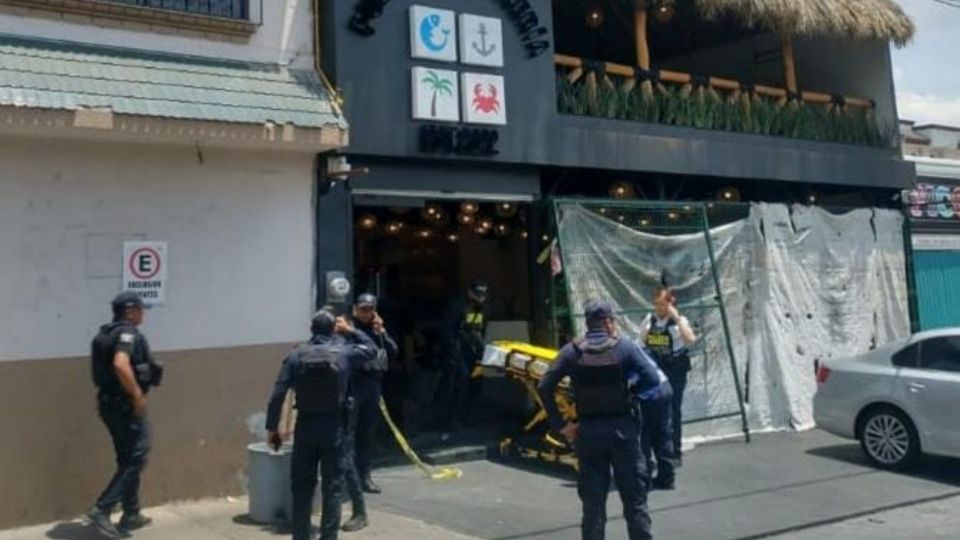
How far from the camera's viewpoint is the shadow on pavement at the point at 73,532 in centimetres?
777

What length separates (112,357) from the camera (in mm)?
7543

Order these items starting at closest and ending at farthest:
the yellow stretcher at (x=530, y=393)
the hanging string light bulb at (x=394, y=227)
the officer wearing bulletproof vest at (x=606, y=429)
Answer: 1. the officer wearing bulletproof vest at (x=606, y=429)
2. the yellow stretcher at (x=530, y=393)
3. the hanging string light bulb at (x=394, y=227)

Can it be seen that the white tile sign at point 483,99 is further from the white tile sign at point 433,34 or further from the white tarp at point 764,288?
the white tarp at point 764,288

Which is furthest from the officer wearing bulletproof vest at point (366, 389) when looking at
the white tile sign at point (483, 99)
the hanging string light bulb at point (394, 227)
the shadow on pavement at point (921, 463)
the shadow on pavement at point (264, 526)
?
the hanging string light bulb at point (394, 227)

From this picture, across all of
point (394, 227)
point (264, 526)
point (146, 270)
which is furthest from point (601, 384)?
point (394, 227)

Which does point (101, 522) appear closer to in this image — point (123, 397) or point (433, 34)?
point (123, 397)

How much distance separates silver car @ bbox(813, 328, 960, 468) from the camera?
33.6 feet

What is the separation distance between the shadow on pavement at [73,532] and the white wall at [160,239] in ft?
4.32

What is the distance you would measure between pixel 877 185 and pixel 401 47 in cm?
826

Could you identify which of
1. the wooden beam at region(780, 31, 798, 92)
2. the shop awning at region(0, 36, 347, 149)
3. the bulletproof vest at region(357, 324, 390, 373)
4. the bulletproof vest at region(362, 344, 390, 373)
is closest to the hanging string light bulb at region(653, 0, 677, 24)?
the wooden beam at region(780, 31, 798, 92)

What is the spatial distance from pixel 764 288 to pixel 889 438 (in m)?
2.91

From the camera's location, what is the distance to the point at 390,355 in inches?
375

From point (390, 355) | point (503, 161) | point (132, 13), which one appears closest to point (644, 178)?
point (503, 161)

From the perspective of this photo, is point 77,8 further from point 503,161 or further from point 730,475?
point 730,475
